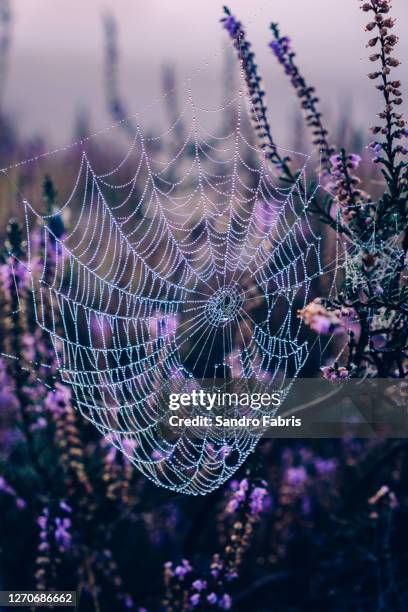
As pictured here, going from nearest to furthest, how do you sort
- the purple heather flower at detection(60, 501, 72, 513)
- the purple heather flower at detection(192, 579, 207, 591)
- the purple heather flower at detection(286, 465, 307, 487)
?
the purple heather flower at detection(192, 579, 207, 591), the purple heather flower at detection(60, 501, 72, 513), the purple heather flower at detection(286, 465, 307, 487)

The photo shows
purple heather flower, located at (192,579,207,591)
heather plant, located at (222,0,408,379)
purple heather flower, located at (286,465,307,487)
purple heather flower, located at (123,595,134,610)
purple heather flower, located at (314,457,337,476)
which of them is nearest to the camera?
heather plant, located at (222,0,408,379)

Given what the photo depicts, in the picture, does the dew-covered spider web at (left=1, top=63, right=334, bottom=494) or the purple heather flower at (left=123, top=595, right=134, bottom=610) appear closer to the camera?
the dew-covered spider web at (left=1, top=63, right=334, bottom=494)

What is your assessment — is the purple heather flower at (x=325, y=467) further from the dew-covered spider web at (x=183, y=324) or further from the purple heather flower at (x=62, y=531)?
the purple heather flower at (x=62, y=531)

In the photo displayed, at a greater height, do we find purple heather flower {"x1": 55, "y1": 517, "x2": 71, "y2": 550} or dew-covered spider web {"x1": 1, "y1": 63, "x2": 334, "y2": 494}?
dew-covered spider web {"x1": 1, "y1": 63, "x2": 334, "y2": 494}

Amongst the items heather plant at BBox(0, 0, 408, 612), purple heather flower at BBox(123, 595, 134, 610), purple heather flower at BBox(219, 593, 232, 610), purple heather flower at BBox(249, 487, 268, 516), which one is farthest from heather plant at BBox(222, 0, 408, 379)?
purple heather flower at BBox(123, 595, 134, 610)

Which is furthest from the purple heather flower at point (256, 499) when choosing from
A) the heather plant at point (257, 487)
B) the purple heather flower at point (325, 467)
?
the purple heather flower at point (325, 467)

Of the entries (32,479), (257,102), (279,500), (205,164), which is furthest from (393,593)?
(205,164)

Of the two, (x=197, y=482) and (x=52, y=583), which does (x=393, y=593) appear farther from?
(x=52, y=583)

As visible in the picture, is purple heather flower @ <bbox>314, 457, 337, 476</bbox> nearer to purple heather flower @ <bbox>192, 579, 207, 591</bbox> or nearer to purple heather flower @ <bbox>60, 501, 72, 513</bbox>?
purple heather flower @ <bbox>192, 579, 207, 591</bbox>

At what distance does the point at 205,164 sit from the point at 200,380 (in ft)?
11.9

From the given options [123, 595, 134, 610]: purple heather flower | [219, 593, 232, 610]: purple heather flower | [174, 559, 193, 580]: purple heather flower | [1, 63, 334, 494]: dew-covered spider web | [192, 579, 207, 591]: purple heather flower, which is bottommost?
[123, 595, 134, 610]: purple heather flower

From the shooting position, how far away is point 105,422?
15.1ft

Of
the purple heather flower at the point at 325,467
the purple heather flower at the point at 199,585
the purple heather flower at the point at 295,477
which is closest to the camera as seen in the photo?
the purple heather flower at the point at 199,585

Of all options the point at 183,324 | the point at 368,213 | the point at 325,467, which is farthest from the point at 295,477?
the point at 368,213
